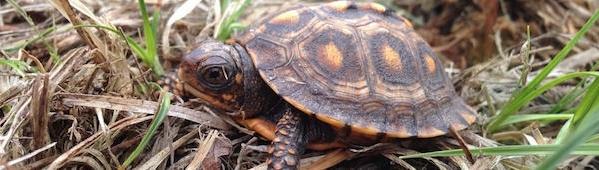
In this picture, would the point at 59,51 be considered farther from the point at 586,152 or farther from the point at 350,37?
the point at 586,152

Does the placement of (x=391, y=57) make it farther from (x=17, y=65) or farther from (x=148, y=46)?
(x=17, y=65)

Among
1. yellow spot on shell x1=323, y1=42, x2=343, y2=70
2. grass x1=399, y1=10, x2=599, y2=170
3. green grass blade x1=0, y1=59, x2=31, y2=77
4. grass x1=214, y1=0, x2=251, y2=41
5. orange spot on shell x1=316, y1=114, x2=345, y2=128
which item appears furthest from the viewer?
grass x1=214, y1=0, x2=251, y2=41

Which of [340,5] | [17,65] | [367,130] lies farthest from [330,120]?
[17,65]

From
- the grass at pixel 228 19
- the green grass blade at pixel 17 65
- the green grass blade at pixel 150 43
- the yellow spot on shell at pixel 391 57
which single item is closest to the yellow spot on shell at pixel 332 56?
the yellow spot on shell at pixel 391 57

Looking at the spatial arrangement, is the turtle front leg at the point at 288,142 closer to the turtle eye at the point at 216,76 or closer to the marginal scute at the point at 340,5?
the turtle eye at the point at 216,76

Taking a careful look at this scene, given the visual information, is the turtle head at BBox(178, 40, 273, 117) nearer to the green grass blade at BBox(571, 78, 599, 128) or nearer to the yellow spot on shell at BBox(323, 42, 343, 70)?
the yellow spot on shell at BBox(323, 42, 343, 70)

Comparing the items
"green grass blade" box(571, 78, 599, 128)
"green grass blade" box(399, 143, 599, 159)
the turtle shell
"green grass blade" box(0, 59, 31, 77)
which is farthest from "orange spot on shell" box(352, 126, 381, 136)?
"green grass blade" box(0, 59, 31, 77)
